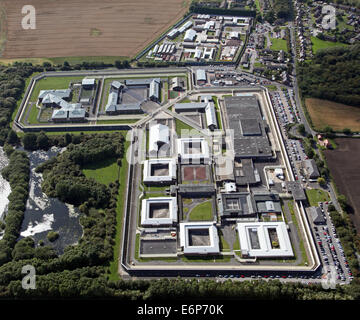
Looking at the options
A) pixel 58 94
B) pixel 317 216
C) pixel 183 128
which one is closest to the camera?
pixel 317 216

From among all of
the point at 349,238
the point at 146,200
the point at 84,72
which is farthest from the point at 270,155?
the point at 84,72

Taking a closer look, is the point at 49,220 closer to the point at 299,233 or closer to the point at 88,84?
the point at 88,84

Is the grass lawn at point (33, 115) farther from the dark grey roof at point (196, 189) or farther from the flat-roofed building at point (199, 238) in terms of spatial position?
the flat-roofed building at point (199, 238)

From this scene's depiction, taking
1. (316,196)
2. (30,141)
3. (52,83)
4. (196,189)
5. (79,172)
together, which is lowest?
(316,196)

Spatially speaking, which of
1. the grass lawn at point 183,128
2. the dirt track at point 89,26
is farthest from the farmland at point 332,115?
the dirt track at point 89,26

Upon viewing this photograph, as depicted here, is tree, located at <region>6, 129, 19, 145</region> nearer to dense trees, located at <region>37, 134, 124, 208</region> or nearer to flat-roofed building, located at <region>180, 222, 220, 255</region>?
dense trees, located at <region>37, 134, 124, 208</region>

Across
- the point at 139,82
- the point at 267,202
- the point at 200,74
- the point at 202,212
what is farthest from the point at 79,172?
the point at 200,74
